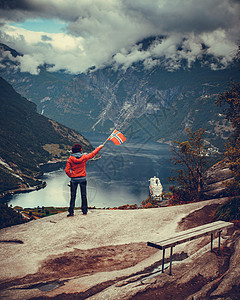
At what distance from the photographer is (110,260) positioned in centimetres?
1094

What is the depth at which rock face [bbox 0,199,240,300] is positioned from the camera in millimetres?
8273

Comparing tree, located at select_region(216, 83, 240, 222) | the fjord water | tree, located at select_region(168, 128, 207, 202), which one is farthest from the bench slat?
the fjord water

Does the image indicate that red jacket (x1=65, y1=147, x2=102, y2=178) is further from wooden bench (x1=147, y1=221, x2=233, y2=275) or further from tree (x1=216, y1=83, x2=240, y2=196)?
tree (x1=216, y1=83, x2=240, y2=196)

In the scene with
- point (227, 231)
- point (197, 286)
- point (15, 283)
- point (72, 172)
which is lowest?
point (15, 283)

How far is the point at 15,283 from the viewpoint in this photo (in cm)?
930

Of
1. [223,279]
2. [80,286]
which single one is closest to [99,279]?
[80,286]

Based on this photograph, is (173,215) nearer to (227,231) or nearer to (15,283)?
(227,231)

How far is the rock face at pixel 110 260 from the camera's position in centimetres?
827

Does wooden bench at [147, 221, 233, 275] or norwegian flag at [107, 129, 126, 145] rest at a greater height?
norwegian flag at [107, 129, 126, 145]

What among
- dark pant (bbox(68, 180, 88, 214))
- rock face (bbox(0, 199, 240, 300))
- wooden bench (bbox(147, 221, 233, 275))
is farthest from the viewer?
dark pant (bbox(68, 180, 88, 214))

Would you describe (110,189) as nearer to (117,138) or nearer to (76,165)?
(117,138)

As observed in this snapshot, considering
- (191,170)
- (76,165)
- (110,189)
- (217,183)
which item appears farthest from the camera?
(110,189)

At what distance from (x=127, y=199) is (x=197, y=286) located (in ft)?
379

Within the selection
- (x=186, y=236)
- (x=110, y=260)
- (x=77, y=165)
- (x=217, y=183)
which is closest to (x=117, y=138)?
(x=77, y=165)
